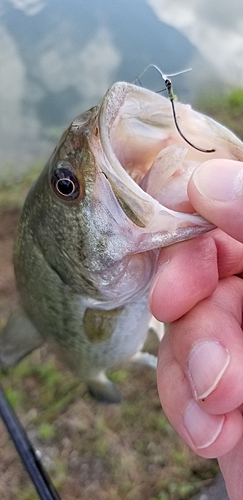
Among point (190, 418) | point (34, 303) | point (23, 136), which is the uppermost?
point (23, 136)

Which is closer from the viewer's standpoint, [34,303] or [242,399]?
[242,399]

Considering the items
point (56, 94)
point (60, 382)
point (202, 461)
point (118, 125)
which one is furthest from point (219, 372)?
point (56, 94)

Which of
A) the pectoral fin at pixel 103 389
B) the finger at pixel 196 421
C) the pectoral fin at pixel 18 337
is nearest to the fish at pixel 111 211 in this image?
the pectoral fin at pixel 18 337

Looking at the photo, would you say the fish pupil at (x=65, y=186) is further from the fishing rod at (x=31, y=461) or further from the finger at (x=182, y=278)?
the fishing rod at (x=31, y=461)

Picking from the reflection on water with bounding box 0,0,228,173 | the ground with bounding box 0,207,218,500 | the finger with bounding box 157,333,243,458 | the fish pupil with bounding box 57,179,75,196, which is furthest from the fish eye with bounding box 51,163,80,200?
the reflection on water with bounding box 0,0,228,173

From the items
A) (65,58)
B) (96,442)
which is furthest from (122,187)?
(65,58)

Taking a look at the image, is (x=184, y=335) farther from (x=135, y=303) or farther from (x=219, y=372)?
(x=135, y=303)

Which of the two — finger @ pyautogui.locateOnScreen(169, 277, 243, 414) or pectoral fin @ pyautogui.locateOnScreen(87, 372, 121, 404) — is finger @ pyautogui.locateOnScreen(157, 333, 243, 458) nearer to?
finger @ pyautogui.locateOnScreen(169, 277, 243, 414)

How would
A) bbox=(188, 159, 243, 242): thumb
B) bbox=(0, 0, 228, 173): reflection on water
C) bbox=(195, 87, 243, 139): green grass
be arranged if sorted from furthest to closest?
bbox=(0, 0, 228, 173): reflection on water, bbox=(195, 87, 243, 139): green grass, bbox=(188, 159, 243, 242): thumb
